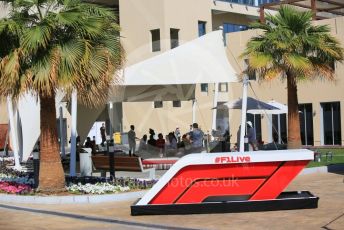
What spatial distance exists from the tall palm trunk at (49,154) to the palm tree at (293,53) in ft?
30.4

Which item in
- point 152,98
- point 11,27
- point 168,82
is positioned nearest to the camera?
point 11,27

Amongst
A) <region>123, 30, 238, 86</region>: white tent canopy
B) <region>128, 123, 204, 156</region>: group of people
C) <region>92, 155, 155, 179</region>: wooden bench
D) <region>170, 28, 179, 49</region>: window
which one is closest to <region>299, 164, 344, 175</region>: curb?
<region>123, 30, 238, 86</region>: white tent canopy

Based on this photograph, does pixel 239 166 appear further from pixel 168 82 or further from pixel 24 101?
pixel 24 101

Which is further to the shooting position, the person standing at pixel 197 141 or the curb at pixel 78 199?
the person standing at pixel 197 141

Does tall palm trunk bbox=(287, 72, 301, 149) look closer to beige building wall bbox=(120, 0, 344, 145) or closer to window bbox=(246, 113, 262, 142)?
window bbox=(246, 113, 262, 142)

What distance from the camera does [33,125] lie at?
80.4 ft

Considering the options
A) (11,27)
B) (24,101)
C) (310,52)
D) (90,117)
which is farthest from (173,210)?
(90,117)

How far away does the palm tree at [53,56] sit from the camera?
13367 mm

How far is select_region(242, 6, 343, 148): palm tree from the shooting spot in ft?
71.5

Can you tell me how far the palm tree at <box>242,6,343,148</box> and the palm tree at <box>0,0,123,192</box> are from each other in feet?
28.5

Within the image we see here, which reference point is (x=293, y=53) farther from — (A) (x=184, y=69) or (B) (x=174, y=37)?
(B) (x=174, y=37)

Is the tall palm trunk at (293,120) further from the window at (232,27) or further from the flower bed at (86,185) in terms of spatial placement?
the window at (232,27)

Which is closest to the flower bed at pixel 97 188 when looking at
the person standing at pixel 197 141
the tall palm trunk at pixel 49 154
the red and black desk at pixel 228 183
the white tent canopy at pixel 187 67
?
the tall palm trunk at pixel 49 154

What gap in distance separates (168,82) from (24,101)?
766 cm
